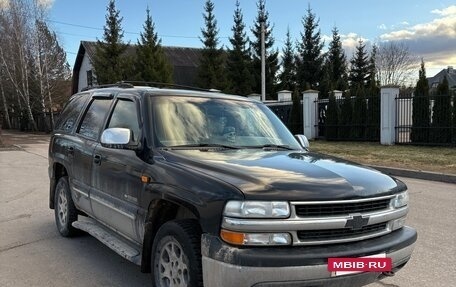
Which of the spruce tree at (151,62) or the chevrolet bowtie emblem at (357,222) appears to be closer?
the chevrolet bowtie emblem at (357,222)

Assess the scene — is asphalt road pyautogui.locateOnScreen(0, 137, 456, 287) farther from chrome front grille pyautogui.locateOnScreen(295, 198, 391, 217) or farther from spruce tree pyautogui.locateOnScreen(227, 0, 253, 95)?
spruce tree pyautogui.locateOnScreen(227, 0, 253, 95)

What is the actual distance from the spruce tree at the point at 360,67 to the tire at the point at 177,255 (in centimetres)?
4899

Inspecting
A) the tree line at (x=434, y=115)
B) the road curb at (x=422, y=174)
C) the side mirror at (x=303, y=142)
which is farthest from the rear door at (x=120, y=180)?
the tree line at (x=434, y=115)

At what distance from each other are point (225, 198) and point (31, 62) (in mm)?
42113

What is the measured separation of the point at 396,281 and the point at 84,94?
438 centimetres

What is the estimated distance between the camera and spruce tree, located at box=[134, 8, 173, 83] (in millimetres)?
40719

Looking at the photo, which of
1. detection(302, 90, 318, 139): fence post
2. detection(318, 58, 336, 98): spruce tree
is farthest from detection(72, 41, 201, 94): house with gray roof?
detection(302, 90, 318, 139): fence post

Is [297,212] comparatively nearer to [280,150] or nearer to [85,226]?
[280,150]

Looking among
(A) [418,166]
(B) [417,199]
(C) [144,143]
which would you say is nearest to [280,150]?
(C) [144,143]

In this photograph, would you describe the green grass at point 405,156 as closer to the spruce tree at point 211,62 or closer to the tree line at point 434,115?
the tree line at point 434,115

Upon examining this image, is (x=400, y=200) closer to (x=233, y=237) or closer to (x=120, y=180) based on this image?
(x=233, y=237)

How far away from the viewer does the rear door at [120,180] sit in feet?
14.2

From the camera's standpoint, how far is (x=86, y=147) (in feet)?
18.1

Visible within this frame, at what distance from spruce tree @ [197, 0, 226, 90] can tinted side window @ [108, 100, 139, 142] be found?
117ft
